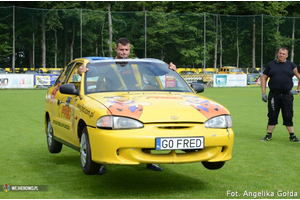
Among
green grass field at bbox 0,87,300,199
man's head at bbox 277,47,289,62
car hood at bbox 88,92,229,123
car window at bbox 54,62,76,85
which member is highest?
man's head at bbox 277,47,289,62

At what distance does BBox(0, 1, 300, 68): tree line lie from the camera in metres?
57.5

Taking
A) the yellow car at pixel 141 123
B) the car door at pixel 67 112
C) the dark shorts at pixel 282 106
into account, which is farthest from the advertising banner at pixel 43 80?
the yellow car at pixel 141 123

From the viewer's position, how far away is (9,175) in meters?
6.95

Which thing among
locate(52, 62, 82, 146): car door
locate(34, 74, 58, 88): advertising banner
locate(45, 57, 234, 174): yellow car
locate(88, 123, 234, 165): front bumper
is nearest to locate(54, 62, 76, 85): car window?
locate(52, 62, 82, 146): car door

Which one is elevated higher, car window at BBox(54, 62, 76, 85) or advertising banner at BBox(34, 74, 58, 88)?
car window at BBox(54, 62, 76, 85)

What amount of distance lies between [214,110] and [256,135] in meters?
5.99

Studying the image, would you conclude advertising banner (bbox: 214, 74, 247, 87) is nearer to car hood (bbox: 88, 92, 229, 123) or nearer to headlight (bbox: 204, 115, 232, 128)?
car hood (bbox: 88, 92, 229, 123)

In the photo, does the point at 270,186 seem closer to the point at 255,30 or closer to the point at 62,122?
the point at 62,122

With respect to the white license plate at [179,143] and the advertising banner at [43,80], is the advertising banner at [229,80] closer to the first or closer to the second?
the advertising banner at [43,80]

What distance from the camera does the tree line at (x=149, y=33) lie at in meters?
57.5

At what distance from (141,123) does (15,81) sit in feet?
110

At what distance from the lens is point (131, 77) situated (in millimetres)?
7332

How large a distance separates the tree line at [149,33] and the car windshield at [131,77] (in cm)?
4459

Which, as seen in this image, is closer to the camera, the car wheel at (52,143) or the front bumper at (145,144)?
the front bumper at (145,144)
